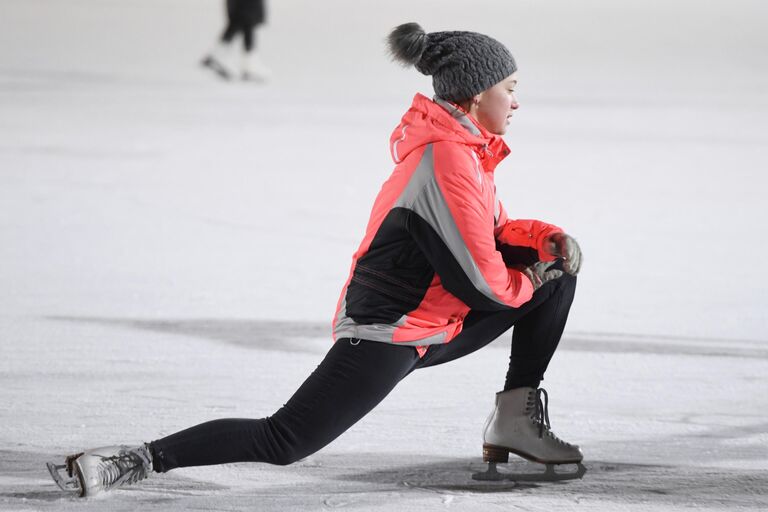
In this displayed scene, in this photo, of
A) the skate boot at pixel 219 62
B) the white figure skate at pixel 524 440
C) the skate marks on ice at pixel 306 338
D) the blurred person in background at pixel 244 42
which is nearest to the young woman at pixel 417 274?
the white figure skate at pixel 524 440

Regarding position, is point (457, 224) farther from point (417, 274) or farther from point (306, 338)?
point (306, 338)

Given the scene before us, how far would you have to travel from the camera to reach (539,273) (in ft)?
10.8

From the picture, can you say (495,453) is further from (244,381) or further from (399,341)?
(244,381)

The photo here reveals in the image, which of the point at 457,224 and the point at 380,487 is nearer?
the point at 457,224

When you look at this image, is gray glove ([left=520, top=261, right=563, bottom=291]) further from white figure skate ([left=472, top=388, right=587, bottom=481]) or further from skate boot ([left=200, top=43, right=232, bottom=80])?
skate boot ([left=200, top=43, right=232, bottom=80])

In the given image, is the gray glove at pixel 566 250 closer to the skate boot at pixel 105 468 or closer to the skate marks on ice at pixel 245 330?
the skate boot at pixel 105 468

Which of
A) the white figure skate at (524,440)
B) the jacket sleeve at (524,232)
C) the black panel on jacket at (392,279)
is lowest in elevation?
the white figure skate at (524,440)

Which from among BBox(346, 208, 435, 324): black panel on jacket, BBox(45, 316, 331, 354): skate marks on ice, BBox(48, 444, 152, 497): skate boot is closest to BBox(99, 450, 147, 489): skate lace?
BBox(48, 444, 152, 497): skate boot

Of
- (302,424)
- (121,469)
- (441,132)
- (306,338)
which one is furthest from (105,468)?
(306,338)

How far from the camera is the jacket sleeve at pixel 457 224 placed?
3.04m

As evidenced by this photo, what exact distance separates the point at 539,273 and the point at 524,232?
0.32ft

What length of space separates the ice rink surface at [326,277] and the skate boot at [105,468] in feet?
0.20

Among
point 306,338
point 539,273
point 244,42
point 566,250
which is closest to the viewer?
point 566,250

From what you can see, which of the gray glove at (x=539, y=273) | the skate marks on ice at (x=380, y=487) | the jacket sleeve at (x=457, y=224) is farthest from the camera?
the gray glove at (x=539, y=273)
